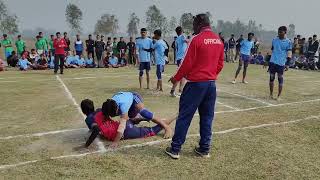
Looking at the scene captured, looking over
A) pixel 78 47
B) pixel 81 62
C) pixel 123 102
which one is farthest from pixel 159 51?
pixel 78 47

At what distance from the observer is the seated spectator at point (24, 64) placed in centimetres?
2225

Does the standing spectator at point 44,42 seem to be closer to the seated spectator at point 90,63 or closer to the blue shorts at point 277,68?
the seated spectator at point 90,63

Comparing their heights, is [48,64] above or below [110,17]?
below

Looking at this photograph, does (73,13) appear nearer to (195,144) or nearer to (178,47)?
(178,47)

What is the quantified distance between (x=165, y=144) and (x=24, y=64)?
1744 cm

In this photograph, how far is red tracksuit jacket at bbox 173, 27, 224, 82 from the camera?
6.04m

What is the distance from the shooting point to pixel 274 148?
709 centimetres

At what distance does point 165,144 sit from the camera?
284 inches

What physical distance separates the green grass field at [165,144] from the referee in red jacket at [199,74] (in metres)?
0.65

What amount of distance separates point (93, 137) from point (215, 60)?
2.61 metres

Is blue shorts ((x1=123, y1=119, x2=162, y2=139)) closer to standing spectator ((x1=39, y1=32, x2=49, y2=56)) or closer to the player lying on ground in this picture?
the player lying on ground

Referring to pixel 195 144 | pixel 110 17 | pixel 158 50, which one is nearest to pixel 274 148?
pixel 195 144

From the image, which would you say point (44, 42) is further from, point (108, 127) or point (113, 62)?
point (108, 127)

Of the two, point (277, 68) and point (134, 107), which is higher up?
point (277, 68)
